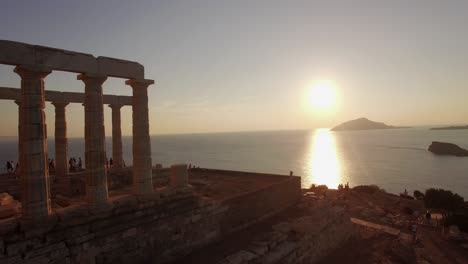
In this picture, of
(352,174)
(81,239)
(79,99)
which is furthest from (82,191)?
(352,174)

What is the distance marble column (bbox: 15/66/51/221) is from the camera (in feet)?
29.3

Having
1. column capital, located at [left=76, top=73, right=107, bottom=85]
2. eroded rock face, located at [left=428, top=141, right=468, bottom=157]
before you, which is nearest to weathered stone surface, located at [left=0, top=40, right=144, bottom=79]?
column capital, located at [left=76, top=73, right=107, bottom=85]

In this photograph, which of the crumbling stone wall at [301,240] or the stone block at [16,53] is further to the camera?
the crumbling stone wall at [301,240]

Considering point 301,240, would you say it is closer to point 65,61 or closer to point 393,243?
point 393,243

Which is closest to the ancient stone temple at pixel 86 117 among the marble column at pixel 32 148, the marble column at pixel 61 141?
the marble column at pixel 32 148

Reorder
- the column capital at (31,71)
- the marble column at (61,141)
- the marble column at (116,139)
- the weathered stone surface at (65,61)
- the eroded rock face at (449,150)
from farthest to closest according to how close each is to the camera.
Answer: the eroded rock face at (449,150) → the marble column at (116,139) → the marble column at (61,141) → the column capital at (31,71) → the weathered stone surface at (65,61)

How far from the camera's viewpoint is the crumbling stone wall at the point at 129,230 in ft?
28.5

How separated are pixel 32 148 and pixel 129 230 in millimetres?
4045

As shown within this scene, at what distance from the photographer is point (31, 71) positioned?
9000 millimetres

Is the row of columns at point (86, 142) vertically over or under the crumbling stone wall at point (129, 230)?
over

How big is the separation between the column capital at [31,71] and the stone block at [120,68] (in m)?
1.74

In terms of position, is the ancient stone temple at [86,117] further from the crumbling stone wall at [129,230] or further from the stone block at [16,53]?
the crumbling stone wall at [129,230]

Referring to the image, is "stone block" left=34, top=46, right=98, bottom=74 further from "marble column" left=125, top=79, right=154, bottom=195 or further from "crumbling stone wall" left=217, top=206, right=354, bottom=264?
"crumbling stone wall" left=217, top=206, right=354, bottom=264

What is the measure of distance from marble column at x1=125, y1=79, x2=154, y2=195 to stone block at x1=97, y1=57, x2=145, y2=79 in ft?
1.04
